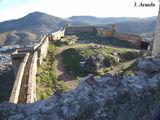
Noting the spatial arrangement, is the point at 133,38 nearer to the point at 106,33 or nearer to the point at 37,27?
the point at 106,33

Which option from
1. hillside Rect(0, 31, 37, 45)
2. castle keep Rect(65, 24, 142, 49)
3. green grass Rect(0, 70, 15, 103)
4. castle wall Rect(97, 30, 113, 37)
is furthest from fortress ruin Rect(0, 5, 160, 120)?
hillside Rect(0, 31, 37, 45)

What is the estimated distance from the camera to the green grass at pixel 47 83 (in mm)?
11882

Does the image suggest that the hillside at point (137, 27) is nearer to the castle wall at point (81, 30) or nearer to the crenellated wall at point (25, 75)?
the castle wall at point (81, 30)

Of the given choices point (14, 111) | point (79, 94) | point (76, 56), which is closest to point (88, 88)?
point (79, 94)

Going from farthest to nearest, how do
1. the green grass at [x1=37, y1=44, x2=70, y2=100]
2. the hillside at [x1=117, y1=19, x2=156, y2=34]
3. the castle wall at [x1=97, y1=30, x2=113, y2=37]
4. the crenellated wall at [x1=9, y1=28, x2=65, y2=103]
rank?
the hillside at [x1=117, y1=19, x2=156, y2=34], the castle wall at [x1=97, y1=30, x2=113, y2=37], the green grass at [x1=37, y1=44, x2=70, y2=100], the crenellated wall at [x1=9, y1=28, x2=65, y2=103]

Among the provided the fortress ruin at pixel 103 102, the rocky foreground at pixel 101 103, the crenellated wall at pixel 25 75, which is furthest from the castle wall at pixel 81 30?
the rocky foreground at pixel 101 103

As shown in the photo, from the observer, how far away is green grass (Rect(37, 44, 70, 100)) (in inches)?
468

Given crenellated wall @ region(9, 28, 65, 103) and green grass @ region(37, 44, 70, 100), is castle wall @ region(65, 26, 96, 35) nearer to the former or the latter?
crenellated wall @ region(9, 28, 65, 103)

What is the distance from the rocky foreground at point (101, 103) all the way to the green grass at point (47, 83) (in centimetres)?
721

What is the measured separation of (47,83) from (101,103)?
10.4 metres

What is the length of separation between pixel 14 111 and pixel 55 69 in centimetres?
1314

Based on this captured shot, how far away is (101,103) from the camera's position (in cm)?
338

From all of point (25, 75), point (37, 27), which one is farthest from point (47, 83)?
point (37, 27)

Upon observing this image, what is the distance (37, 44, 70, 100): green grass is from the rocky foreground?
721 cm
